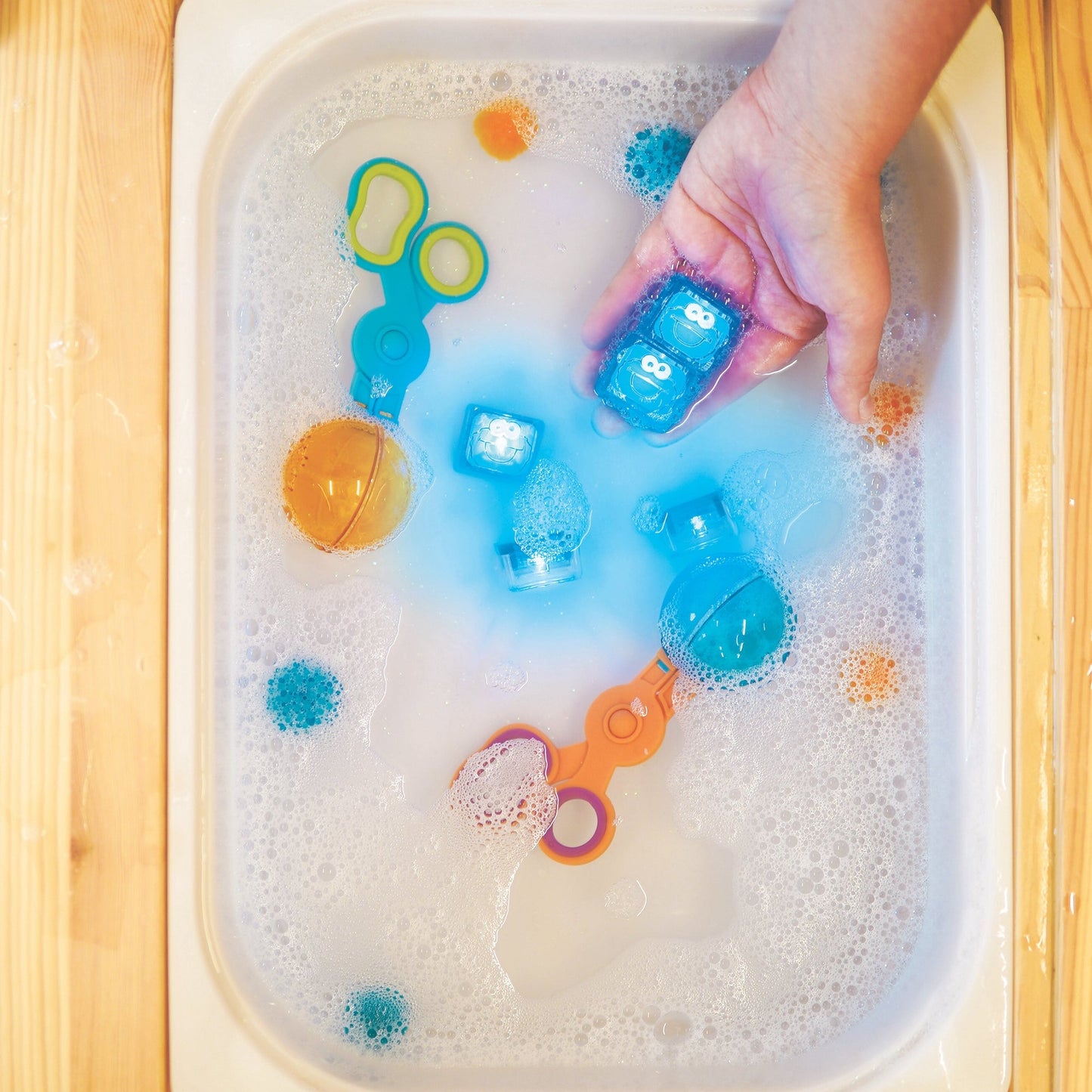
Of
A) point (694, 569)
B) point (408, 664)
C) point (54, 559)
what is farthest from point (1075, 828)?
point (54, 559)

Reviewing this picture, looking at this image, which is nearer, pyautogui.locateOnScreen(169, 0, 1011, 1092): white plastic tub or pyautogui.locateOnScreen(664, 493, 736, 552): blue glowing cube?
pyautogui.locateOnScreen(169, 0, 1011, 1092): white plastic tub

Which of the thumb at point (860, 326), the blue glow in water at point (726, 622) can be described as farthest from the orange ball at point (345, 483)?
the thumb at point (860, 326)

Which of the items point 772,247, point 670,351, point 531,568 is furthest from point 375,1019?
point 772,247

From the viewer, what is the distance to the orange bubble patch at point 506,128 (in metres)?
0.88

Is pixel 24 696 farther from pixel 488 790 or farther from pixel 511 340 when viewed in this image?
pixel 511 340

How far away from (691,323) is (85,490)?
1.81 ft

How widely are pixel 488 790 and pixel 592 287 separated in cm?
52

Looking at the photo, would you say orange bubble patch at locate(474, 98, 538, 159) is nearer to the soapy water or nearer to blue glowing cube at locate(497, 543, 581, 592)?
the soapy water

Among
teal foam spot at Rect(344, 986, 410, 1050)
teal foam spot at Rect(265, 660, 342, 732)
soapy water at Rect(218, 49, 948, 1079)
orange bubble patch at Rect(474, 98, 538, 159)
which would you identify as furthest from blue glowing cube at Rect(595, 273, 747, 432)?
teal foam spot at Rect(344, 986, 410, 1050)

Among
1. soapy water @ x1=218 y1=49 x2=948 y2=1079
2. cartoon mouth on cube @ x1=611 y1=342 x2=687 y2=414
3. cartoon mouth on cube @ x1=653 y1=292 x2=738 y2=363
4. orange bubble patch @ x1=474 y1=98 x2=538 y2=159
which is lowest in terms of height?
soapy water @ x1=218 y1=49 x2=948 y2=1079

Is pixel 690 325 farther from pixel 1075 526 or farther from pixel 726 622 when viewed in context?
pixel 1075 526

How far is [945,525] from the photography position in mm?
837

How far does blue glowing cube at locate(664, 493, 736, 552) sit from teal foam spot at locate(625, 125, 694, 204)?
0.31 meters

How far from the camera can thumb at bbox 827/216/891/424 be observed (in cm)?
74
